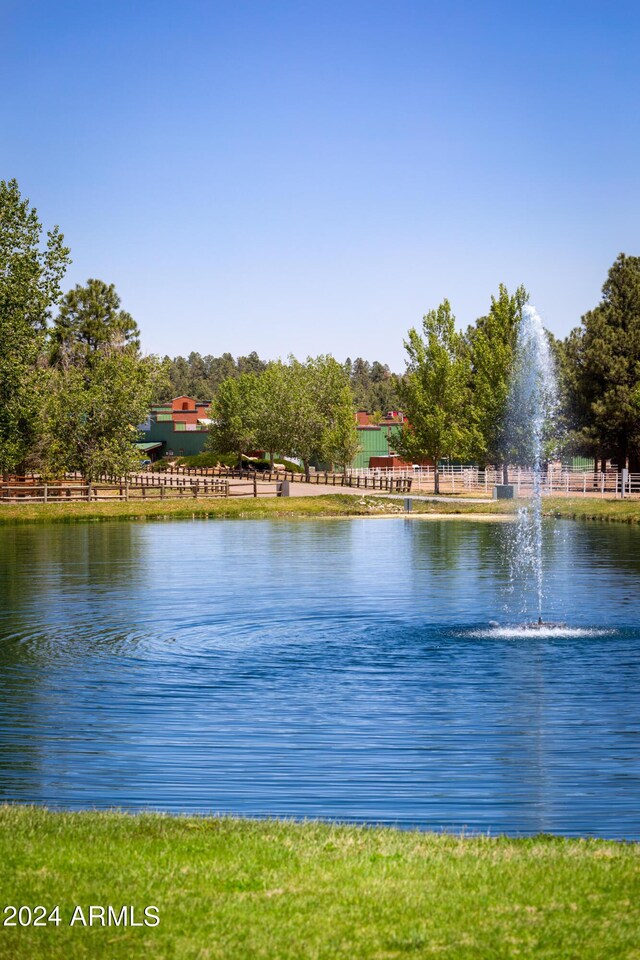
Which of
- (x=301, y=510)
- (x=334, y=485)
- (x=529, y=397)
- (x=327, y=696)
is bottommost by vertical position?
(x=327, y=696)

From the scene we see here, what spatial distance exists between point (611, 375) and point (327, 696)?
267ft

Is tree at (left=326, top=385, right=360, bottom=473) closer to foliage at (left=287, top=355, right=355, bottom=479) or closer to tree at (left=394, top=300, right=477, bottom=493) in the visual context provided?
foliage at (left=287, top=355, right=355, bottom=479)

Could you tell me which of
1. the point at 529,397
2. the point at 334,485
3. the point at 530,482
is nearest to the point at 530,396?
the point at 529,397

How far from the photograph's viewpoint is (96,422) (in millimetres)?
85875

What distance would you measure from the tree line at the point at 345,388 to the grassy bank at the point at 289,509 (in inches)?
163

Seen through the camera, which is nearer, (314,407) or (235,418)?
(314,407)

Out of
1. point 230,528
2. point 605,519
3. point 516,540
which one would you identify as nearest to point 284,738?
point 516,540

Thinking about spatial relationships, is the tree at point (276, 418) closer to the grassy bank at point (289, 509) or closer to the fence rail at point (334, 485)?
the fence rail at point (334, 485)

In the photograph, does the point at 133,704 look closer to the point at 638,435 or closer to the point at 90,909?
the point at 90,909

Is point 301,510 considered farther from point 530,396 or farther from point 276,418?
point 276,418

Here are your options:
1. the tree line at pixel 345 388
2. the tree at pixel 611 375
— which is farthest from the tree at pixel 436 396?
the tree at pixel 611 375

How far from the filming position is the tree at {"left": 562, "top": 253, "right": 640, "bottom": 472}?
9644 cm

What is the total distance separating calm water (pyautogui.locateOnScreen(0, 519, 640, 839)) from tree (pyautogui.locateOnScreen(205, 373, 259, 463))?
10293 cm

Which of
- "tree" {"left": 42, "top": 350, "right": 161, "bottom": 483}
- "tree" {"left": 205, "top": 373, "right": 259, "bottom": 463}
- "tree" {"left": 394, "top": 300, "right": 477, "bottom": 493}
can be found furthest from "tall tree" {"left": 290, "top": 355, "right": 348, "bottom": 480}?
"tree" {"left": 42, "top": 350, "right": 161, "bottom": 483}
